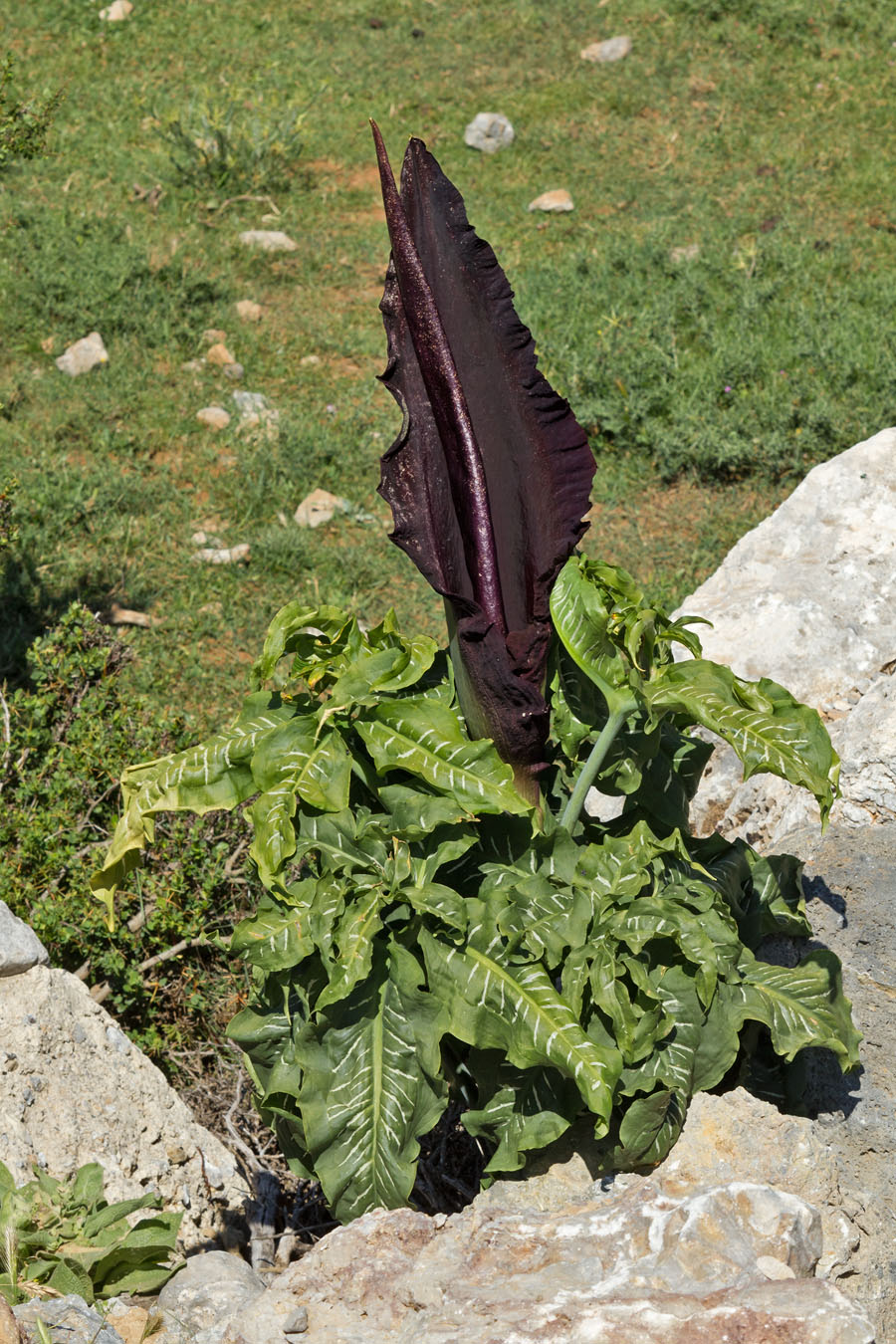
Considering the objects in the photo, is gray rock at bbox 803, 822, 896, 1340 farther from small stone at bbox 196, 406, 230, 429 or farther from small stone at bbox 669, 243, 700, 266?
small stone at bbox 669, 243, 700, 266

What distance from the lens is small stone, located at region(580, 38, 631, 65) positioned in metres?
9.20

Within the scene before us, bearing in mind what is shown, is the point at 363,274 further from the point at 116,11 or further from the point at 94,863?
the point at 94,863

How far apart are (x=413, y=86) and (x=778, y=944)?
307 inches

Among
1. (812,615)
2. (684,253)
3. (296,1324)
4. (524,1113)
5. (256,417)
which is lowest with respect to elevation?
(684,253)

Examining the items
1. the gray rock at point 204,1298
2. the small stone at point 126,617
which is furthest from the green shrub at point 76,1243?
the small stone at point 126,617

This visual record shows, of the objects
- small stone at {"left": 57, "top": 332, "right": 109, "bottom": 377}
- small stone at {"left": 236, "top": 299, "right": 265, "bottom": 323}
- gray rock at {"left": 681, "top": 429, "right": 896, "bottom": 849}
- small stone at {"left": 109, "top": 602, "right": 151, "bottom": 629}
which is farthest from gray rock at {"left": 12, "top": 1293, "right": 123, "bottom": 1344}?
small stone at {"left": 236, "top": 299, "right": 265, "bottom": 323}

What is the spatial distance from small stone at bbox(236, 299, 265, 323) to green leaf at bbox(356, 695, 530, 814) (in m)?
4.84

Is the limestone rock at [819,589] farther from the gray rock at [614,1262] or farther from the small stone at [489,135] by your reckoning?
the small stone at [489,135]

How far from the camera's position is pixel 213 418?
5.86 m

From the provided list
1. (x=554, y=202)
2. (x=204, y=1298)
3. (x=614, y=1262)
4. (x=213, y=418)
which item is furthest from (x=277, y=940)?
(x=554, y=202)

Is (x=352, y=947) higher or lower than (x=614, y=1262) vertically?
higher

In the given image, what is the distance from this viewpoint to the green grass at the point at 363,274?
5.09 m

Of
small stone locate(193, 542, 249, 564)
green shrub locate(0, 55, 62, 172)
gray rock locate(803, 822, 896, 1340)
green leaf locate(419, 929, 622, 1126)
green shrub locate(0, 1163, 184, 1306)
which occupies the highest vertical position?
green shrub locate(0, 55, 62, 172)

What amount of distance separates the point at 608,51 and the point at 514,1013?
8.62 meters
